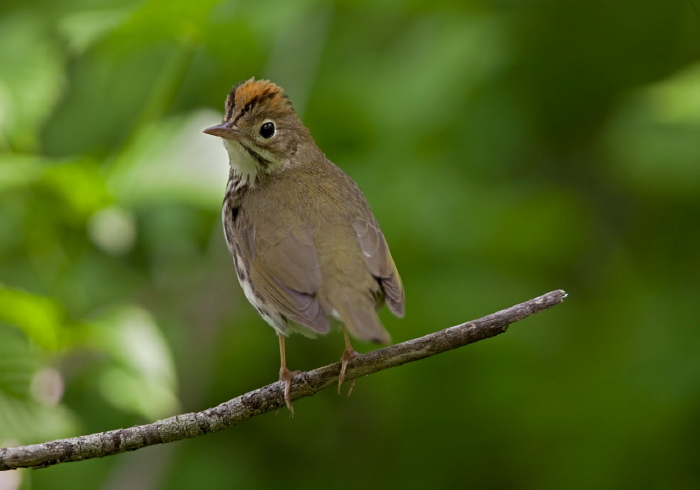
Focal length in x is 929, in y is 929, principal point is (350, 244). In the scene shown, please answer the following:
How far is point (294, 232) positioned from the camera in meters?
3.72

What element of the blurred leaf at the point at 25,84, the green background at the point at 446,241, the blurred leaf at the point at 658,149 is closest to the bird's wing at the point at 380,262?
the green background at the point at 446,241

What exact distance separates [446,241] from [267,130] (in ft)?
5.14

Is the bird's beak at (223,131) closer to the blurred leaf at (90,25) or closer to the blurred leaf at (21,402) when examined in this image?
the blurred leaf at (90,25)

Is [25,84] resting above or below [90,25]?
below

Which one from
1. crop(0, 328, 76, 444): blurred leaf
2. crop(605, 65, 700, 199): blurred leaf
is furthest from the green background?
crop(0, 328, 76, 444): blurred leaf

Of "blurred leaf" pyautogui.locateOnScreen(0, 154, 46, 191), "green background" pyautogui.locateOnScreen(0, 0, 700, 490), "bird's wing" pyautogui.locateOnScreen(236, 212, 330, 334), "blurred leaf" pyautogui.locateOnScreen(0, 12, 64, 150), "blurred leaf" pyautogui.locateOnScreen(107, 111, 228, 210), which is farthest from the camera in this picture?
"green background" pyautogui.locateOnScreen(0, 0, 700, 490)

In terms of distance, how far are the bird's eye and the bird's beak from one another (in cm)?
15

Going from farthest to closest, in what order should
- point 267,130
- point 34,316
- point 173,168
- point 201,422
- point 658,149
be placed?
1. point 658,149
2. point 267,130
3. point 173,168
4. point 34,316
5. point 201,422

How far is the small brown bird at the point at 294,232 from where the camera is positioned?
342cm

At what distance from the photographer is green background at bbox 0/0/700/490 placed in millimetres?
4918

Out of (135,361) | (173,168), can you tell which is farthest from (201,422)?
(173,168)

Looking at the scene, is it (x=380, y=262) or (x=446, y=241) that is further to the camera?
(x=446, y=241)

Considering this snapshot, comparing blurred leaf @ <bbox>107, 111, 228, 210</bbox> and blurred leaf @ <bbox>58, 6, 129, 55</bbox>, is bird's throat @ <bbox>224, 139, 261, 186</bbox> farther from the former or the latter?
blurred leaf @ <bbox>58, 6, 129, 55</bbox>

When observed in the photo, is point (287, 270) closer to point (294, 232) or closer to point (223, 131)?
point (294, 232)
